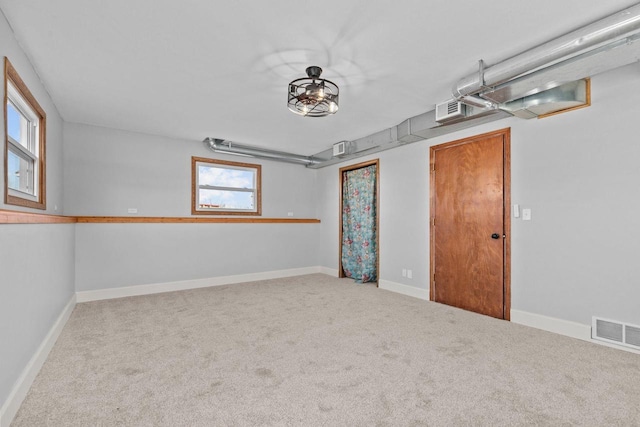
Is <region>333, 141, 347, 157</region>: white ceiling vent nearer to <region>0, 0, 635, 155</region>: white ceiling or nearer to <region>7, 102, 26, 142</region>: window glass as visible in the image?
<region>0, 0, 635, 155</region>: white ceiling

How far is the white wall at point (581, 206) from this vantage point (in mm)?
2602

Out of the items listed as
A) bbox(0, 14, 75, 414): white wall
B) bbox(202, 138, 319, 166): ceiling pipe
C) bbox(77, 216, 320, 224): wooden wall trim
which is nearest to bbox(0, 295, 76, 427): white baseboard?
bbox(0, 14, 75, 414): white wall

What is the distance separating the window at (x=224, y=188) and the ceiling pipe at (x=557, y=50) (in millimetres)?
3893

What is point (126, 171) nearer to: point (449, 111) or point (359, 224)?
point (359, 224)

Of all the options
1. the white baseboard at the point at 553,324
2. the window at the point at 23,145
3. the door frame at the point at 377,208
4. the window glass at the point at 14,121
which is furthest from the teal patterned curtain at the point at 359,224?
the window glass at the point at 14,121

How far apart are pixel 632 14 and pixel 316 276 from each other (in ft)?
16.8

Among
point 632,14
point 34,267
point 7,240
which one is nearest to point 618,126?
point 632,14

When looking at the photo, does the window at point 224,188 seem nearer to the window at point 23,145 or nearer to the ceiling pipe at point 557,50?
the window at point 23,145

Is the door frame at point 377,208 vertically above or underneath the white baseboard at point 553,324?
above

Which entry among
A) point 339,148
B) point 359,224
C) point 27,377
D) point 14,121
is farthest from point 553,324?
point 14,121

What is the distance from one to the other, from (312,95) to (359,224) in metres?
3.17

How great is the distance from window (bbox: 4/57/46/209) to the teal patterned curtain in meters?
4.18

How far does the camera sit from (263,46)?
236cm

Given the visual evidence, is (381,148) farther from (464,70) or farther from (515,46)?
(515,46)
